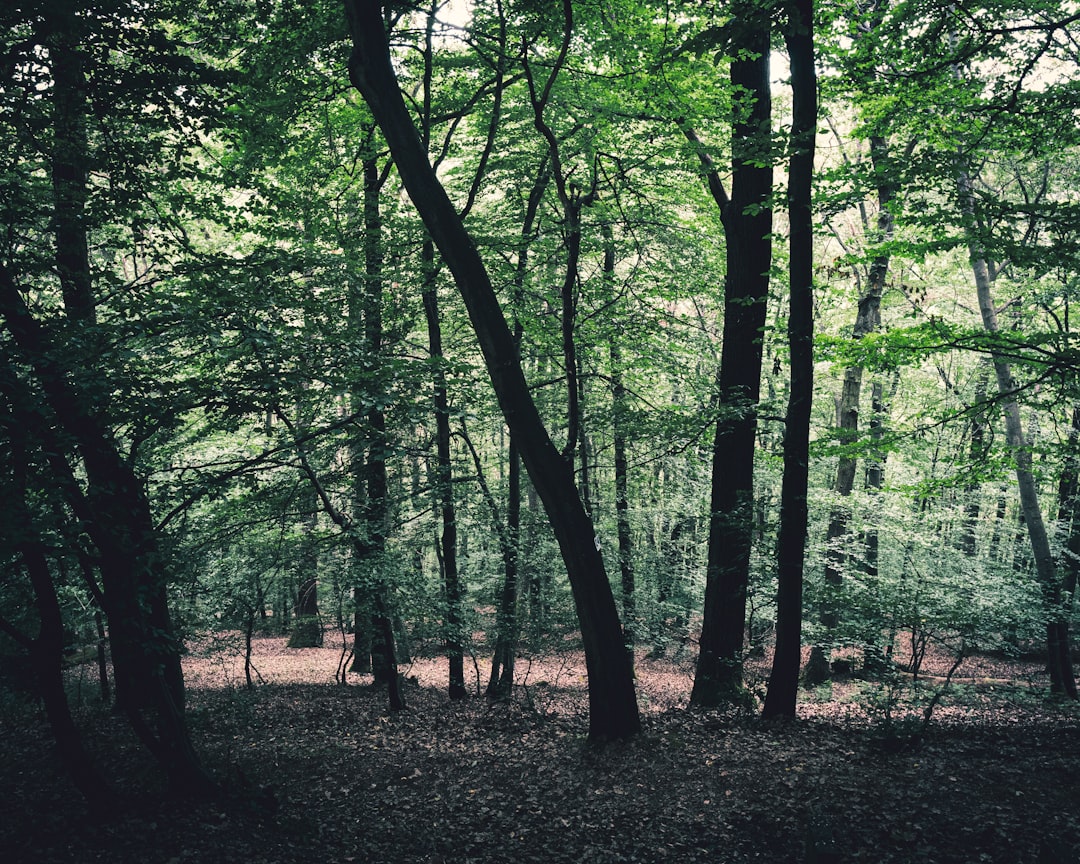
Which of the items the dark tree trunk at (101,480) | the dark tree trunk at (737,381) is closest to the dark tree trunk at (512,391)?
the dark tree trunk at (737,381)

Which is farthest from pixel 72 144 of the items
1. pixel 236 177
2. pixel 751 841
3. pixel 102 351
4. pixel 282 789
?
pixel 751 841

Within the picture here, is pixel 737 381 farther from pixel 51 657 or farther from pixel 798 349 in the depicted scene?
pixel 51 657

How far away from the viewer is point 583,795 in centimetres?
605

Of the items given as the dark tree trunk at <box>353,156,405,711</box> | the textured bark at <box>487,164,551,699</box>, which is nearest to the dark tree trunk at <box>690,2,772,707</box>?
the textured bark at <box>487,164,551,699</box>

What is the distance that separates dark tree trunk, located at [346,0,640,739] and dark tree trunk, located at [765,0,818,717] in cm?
188

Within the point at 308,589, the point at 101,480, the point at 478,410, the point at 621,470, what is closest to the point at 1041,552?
the point at 621,470

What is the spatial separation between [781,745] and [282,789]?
523 centimetres

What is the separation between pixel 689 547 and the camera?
688 inches

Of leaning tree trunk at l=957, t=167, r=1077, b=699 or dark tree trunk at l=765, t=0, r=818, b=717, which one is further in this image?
leaning tree trunk at l=957, t=167, r=1077, b=699

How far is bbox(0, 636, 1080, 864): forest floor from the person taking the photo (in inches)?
184

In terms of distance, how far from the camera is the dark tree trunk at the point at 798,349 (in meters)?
6.38

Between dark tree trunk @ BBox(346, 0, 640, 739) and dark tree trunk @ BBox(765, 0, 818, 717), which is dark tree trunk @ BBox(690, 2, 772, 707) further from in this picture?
dark tree trunk @ BBox(346, 0, 640, 739)

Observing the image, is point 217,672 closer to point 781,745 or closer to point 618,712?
point 618,712

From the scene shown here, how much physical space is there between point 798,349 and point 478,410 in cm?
691
